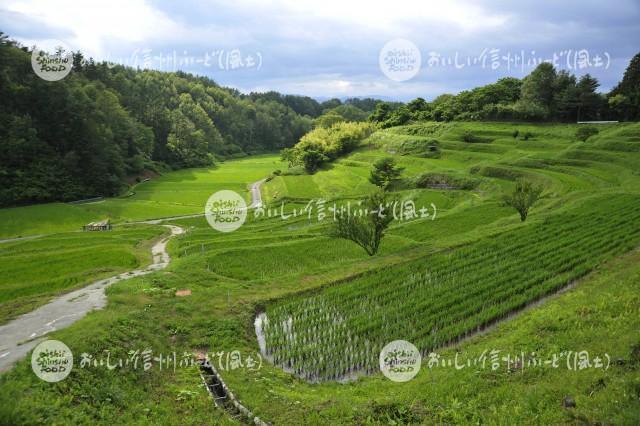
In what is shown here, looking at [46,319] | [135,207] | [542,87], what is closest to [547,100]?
[542,87]

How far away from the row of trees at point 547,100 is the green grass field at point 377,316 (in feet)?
107

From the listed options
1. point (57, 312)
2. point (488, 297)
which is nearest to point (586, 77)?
point (488, 297)

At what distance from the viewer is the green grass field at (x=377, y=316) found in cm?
1301

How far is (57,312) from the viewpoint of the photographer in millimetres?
19969

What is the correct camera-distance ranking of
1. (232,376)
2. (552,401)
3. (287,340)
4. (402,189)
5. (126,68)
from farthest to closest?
(126,68) < (402,189) < (287,340) < (232,376) < (552,401)

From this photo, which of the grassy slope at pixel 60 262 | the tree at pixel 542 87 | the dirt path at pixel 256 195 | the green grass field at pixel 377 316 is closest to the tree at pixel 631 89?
the tree at pixel 542 87

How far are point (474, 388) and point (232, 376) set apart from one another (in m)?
8.37

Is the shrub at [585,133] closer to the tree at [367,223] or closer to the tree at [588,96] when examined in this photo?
the tree at [588,96]

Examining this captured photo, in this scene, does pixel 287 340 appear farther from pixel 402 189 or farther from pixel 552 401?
pixel 402 189

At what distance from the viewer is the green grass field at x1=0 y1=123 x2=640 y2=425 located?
13008 mm

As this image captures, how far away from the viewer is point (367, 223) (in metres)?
30.1

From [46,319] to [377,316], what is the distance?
14472 mm

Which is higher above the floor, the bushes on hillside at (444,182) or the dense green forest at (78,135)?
the dense green forest at (78,135)

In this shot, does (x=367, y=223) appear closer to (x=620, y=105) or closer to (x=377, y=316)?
(x=377, y=316)
